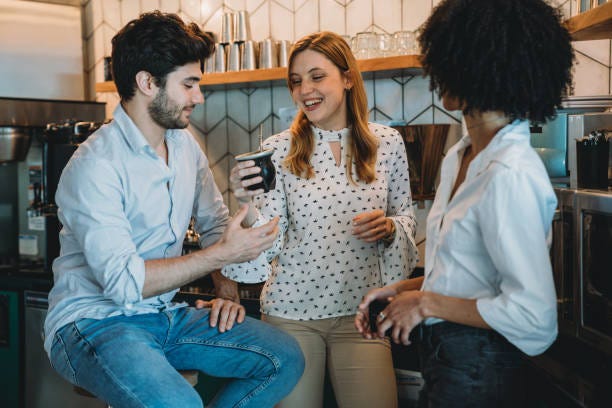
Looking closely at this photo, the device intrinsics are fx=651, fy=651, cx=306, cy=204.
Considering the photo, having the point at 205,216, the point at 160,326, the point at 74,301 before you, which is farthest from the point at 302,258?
the point at 74,301

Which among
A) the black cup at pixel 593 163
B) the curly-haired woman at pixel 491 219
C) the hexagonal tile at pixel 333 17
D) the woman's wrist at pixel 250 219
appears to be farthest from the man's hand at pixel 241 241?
the hexagonal tile at pixel 333 17

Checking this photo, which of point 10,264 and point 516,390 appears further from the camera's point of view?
point 10,264

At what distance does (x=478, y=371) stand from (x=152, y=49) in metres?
1.20

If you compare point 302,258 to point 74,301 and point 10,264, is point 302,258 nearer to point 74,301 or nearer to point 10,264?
point 74,301

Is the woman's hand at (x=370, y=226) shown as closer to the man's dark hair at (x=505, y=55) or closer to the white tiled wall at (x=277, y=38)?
the man's dark hair at (x=505, y=55)

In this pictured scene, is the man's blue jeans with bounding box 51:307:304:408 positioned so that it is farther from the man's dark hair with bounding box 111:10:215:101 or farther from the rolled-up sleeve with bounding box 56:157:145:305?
the man's dark hair with bounding box 111:10:215:101

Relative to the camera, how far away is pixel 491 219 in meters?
1.15

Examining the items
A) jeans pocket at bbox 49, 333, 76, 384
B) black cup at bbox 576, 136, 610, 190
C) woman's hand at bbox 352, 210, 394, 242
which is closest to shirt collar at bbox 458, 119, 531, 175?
black cup at bbox 576, 136, 610, 190

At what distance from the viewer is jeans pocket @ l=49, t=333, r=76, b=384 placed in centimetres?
160

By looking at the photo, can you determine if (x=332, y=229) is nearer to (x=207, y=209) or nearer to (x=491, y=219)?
(x=207, y=209)

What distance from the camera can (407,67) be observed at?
251 centimetres

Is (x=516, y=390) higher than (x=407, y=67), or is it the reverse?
(x=407, y=67)

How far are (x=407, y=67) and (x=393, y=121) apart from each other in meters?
0.26

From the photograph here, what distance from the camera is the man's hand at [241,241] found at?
163cm
